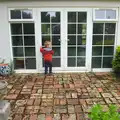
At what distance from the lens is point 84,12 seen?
17.5ft

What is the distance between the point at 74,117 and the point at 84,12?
132 inches

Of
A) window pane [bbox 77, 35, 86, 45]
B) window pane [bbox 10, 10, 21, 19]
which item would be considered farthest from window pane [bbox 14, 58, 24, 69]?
window pane [bbox 77, 35, 86, 45]

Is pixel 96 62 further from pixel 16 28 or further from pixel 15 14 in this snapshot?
pixel 15 14

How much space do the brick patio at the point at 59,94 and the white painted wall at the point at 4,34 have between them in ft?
2.46

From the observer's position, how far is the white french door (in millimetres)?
5324

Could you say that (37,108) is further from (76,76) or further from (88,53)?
(88,53)

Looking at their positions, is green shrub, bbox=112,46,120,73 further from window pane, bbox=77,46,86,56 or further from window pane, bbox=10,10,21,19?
window pane, bbox=10,10,21,19

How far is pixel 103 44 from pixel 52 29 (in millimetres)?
1663

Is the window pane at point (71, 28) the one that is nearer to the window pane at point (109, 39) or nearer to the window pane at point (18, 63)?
the window pane at point (109, 39)

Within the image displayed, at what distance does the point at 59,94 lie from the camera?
4.04 meters

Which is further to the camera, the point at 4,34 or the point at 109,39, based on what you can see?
the point at 109,39

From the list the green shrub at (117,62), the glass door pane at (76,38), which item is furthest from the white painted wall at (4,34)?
the green shrub at (117,62)

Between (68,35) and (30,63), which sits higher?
(68,35)

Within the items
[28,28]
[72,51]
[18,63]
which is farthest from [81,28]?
[18,63]
